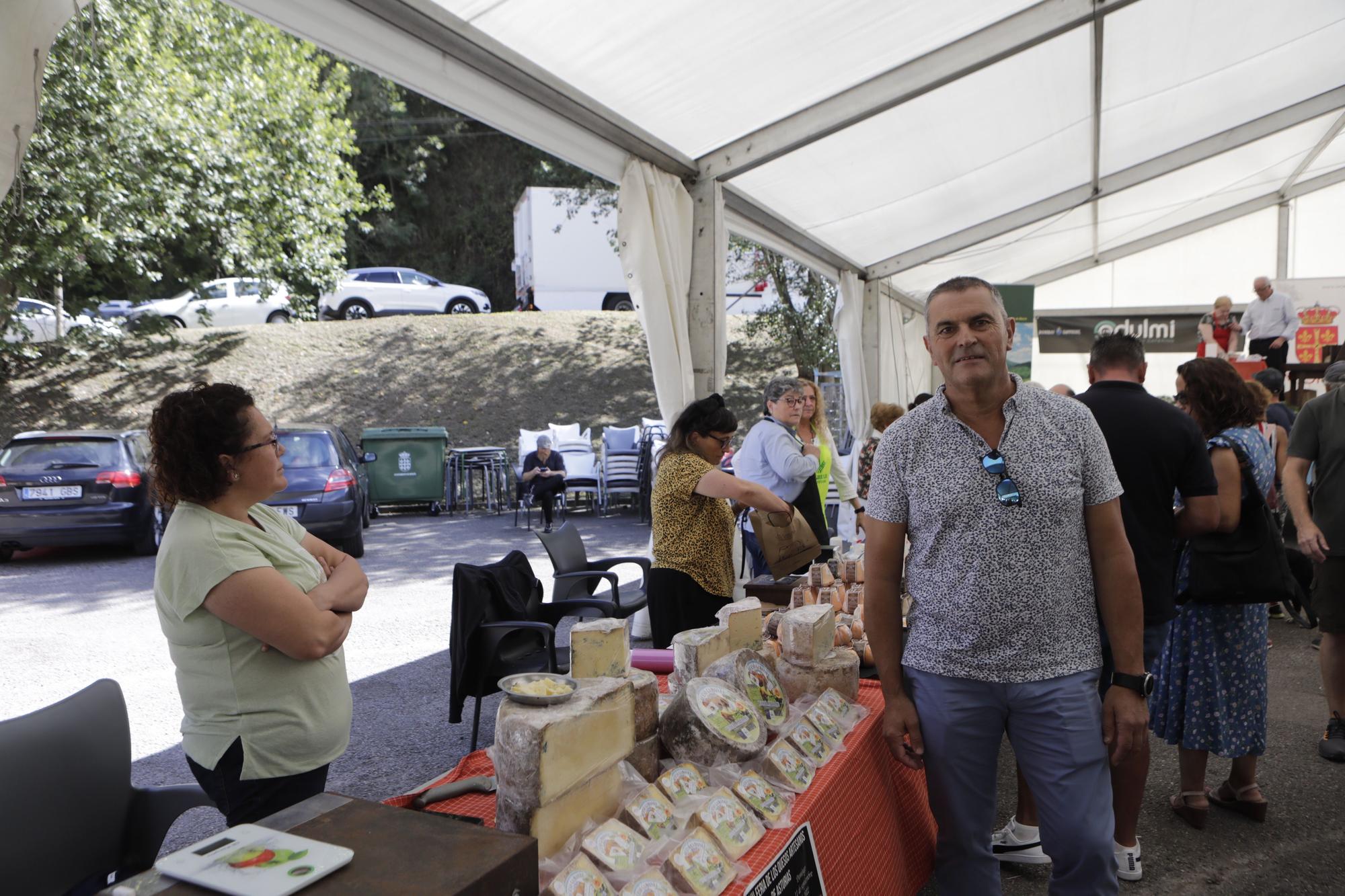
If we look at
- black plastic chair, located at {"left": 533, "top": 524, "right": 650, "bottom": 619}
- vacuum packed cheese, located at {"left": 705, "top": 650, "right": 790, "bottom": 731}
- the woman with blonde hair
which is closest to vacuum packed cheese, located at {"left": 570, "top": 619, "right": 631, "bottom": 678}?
vacuum packed cheese, located at {"left": 705, "top": 650, "right": 790, "bottom": 731}

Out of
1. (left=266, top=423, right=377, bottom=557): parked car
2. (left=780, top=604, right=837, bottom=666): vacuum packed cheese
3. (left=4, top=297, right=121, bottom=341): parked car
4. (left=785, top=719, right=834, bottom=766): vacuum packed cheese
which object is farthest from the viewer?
(left=4, top=297, right=121, bottom=341): parked car

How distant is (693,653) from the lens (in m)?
2.24

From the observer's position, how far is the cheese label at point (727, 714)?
1991 mm

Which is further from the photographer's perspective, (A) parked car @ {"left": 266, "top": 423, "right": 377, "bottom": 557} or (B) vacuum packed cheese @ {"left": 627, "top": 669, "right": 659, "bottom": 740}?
(A) parked car @ {"left": 266, "top": 423, "right": 377, "bottom": 557}

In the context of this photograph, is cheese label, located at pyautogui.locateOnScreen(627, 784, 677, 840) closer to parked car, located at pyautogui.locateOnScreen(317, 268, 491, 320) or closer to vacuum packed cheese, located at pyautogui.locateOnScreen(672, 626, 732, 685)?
vacuum packed cheese, located at pyautogui.locateOnScreen(672, 626, 732, 685)

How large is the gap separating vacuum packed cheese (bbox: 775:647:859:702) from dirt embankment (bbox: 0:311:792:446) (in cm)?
1478

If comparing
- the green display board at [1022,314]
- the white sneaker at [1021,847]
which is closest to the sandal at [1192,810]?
the white sneaker at [1021,847]

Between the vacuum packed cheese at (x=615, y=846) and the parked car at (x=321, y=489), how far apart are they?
8419 mm

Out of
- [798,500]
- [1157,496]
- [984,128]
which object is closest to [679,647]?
[1157,496]

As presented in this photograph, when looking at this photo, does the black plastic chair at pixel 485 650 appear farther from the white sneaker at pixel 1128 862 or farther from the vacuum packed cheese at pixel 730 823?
the white sneaker at pixel 1128 862

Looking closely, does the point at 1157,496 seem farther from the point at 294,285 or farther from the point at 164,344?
the point at 164,344

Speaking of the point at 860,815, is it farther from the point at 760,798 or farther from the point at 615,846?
the point at 615,846

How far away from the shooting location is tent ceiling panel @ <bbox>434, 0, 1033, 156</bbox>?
3.58 metres

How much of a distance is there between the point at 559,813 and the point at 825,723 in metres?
0.96
